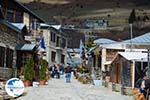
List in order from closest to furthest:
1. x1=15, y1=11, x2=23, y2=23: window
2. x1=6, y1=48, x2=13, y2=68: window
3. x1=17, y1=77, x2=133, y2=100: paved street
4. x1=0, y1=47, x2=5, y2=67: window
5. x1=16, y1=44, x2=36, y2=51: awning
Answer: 1. x1=17, y1=77, x2=133, y2=100: paved street
2. x1=0, y1=47, x2=5, y2=67: window
3. x1=6, y1=48, x2=13, y2=68: window
4. x1=16, y1=44, x2=36, y2=51: awning
5. x1=15, y1=11, x2=23, y2=23: window

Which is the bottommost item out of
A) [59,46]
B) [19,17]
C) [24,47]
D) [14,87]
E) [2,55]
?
[14,87]

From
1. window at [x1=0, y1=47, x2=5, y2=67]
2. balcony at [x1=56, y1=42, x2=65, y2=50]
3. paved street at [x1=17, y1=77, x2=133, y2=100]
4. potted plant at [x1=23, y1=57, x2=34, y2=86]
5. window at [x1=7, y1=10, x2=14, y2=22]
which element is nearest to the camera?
paved street at [x1=17, y1=77, x2=133, y2=100]

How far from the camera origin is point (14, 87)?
22.8 metres

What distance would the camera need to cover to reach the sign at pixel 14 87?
22344 mm

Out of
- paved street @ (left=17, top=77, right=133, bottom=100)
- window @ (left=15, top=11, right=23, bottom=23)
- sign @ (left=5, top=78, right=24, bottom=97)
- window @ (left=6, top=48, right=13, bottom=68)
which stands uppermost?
window @ (left=15, top=11, right=23, bottom=23)

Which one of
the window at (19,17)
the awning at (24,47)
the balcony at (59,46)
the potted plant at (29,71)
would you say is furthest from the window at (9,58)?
the balcony at (59,46)

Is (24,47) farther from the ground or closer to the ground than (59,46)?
farther from the ground

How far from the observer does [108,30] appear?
454ft

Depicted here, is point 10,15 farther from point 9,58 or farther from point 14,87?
point 14,87

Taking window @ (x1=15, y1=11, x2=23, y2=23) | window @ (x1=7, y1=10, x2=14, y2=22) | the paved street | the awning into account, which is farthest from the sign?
window @ (x1=15, y1=11, x2=23, y2=23)

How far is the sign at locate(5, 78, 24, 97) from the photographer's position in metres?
22.3

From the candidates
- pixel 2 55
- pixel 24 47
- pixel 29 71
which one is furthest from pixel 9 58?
pixel 24 47

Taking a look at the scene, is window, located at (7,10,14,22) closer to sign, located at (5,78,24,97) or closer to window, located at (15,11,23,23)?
window, located at (15,11,23,23)

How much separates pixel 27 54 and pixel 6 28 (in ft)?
22.1
